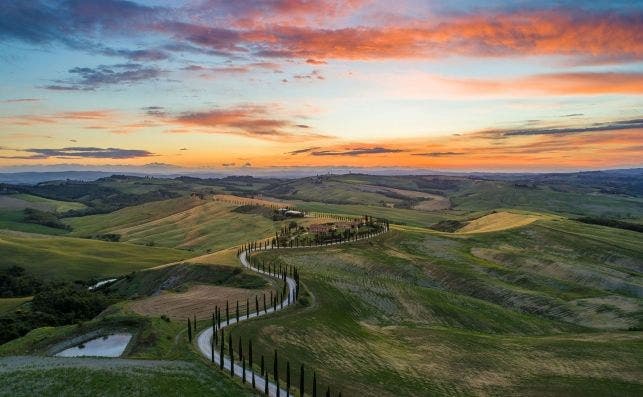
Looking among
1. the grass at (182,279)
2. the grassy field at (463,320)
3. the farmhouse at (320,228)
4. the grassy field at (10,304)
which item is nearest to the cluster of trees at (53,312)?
the grassy field at (10,304)

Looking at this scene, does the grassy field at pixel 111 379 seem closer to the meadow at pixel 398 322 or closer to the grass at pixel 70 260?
the meadow at pixel 398 322

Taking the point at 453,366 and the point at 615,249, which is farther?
the point at 615,249

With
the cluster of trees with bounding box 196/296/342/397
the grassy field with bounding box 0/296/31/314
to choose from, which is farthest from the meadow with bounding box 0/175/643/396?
Answer: the cluster of trees with bounding box 196/296/342/397

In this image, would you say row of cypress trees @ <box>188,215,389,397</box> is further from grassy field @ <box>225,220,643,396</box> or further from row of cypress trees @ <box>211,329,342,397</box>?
grassy field @ <box>225,220,643,396</box>

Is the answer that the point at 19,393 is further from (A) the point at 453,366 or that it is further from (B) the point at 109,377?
(A) the point at 453,366

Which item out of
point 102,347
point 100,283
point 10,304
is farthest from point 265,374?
point 100,283

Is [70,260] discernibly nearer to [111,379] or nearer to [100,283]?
[100,283]

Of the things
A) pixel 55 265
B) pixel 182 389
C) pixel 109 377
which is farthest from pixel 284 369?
pixel 55 265
